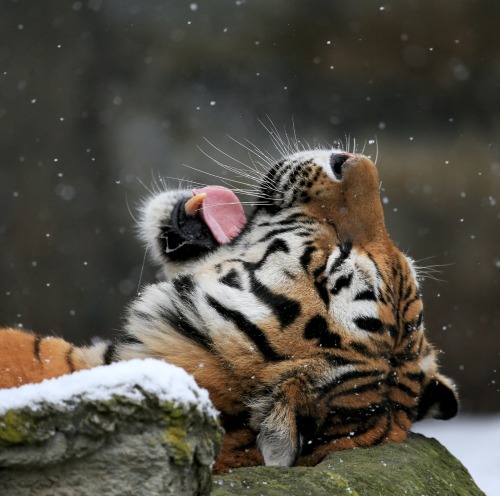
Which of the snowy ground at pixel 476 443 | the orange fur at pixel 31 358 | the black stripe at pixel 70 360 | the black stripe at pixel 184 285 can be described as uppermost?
the black stripe at pixel 184 285

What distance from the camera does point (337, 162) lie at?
249 centimetres

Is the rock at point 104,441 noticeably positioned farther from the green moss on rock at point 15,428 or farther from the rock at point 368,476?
the rock at point 368,476

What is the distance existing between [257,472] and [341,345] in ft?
1.37

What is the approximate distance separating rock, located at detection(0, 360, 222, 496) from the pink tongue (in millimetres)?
1336

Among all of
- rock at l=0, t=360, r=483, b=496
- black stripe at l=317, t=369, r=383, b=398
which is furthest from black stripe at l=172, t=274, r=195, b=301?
rock at l=0, t=360, r=483, b=496

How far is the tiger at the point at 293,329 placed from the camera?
6.18ft

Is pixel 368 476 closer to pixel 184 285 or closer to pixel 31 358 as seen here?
pixel 184 285

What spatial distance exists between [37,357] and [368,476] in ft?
3.02

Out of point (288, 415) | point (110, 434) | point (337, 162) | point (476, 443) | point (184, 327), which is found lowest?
point (476, 443)

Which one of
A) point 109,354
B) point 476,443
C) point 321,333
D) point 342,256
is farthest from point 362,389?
point 476,443

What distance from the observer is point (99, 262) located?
5812mm

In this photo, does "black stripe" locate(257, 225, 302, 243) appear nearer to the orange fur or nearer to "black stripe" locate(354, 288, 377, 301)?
"black stripe" locate(354, 288, 377, 301)

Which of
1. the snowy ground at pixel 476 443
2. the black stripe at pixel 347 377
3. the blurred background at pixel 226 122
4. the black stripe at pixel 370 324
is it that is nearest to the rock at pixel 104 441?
the black stripe at pixel 347 377

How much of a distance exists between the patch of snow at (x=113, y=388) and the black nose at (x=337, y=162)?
4.37 feet
